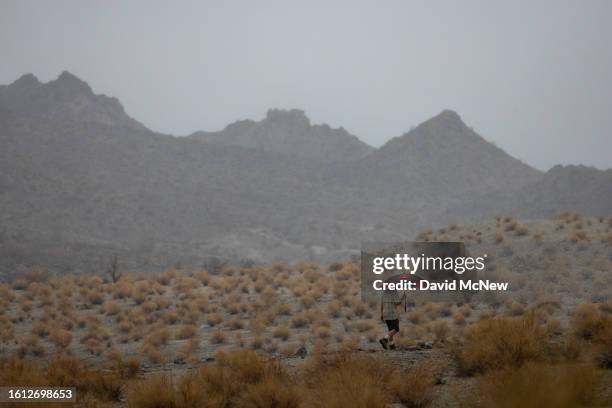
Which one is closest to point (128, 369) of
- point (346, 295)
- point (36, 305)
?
point (346, 295)

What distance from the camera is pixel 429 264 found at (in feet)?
115

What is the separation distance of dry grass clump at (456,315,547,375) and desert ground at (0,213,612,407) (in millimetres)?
29

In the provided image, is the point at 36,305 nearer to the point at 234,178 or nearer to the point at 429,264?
the point at 429,264

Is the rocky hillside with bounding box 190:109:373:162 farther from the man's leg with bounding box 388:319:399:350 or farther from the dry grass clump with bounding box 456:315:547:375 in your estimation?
the dry grass clump with bounding box 456:315:547:375

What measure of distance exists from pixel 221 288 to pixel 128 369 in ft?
68.1

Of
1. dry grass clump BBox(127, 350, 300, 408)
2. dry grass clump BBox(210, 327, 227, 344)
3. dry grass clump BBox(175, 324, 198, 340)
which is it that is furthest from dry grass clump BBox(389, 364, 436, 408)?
dry grass clump BBox(175, 324, 198, 340)

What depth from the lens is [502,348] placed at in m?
11.5

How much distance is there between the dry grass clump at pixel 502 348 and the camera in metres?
11.1

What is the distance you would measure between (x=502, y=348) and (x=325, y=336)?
11.8 metres

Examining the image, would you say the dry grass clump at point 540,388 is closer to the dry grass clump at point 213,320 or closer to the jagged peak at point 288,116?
the dry grass clump at point 213,320

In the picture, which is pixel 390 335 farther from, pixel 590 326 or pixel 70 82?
pixel 70 82

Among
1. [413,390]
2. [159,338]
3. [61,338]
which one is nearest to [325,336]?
[159,338]

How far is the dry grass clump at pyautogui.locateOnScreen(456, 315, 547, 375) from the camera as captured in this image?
11.1 metres

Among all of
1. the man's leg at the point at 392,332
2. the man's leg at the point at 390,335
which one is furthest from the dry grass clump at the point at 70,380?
the man's leg at the point at 392,332
